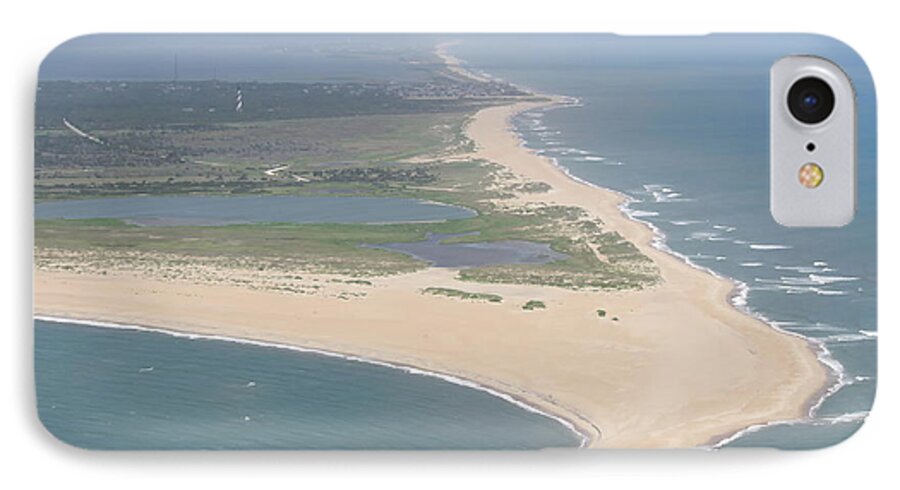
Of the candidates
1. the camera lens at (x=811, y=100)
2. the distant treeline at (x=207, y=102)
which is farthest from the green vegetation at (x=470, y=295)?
the camera lens at (x=811, y=100)

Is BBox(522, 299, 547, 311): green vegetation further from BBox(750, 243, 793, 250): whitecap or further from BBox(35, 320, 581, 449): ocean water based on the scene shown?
BBox(750, 243, 793, 250): whitecap

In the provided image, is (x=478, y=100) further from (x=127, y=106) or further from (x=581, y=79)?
(x=127, y=106)

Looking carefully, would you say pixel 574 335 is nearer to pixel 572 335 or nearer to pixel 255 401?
pixel 572 335

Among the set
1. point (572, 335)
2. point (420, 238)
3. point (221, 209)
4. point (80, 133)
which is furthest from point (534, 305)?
point (80, 133)

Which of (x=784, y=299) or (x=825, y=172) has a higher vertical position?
(x=825, y=172)

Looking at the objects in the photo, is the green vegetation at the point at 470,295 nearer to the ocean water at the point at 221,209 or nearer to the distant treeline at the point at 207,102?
the ocean water at the point at 221,209

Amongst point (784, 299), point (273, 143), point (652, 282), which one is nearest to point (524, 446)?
point (652, 282)

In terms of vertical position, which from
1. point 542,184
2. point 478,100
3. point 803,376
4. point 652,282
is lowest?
point 803,376
